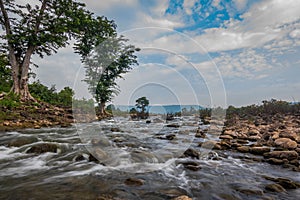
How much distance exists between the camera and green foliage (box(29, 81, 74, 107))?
18.4 meters

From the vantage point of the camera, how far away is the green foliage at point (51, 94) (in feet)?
60.3

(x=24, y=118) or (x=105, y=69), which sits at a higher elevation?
(x=105, y=69)

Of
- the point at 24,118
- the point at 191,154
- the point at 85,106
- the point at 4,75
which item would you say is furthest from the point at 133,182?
the point at 4,75

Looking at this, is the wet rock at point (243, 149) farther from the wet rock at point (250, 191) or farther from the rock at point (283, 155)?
the wet rock at point (250, 191)

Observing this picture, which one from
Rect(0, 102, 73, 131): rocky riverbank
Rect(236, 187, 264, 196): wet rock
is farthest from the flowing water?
Rect(0, 102, 73, 131): rocky riverbank

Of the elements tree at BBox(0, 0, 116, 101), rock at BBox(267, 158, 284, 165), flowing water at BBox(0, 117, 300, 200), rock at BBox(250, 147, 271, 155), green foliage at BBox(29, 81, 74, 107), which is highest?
tree at BBox(0, 0, 116, 101)

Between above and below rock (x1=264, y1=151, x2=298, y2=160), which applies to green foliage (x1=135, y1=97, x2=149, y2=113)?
above

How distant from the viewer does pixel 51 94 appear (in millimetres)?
19828

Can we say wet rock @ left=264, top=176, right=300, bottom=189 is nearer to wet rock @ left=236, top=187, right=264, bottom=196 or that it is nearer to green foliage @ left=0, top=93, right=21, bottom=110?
wet rock @ left=236, top=187, right=264, bottom=196

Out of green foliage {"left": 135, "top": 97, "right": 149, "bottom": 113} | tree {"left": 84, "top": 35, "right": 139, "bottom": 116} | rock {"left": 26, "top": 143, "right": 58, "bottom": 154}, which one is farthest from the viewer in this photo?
tree {"left": 84, "top": 35, "right": 139, "bottom": 116}

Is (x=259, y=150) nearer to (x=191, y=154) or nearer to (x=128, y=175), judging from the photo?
A: (x=191, y=154)

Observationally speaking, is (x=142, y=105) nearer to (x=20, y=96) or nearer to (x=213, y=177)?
(x=213, y=177)

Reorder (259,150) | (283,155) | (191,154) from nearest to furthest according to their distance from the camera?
(283,155)
(191,154)
(259,150)

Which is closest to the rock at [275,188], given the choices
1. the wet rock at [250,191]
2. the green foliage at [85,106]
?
the wet rock at [250,191]
